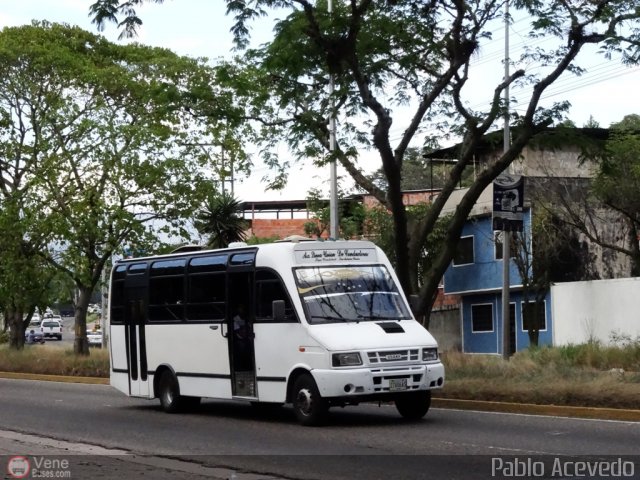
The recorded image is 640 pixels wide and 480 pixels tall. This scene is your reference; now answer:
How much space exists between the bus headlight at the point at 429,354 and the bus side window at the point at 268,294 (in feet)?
7.11

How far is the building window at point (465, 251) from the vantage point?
4575 centimetres

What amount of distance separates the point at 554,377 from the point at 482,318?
26893mm

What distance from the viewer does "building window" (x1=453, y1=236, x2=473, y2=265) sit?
4575cm

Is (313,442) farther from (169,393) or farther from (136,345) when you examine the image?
(136,345)

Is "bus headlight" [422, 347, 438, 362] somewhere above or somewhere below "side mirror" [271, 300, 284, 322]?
below

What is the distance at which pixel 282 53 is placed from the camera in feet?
70.8

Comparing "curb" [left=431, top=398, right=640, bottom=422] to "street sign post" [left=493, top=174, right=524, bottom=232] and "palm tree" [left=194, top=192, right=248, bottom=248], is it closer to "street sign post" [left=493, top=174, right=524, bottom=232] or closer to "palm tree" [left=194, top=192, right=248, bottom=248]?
→ "street sign post" [left=493, top=174, right=524, bottom=232]

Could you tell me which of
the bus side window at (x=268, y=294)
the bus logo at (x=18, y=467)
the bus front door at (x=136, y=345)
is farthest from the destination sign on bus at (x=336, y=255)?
the bus logo at (x=18, y=467)

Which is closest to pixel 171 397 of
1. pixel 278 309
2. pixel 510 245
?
pixel 278 309

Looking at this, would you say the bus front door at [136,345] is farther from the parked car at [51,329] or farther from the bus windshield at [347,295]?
the parked car at [51,329]

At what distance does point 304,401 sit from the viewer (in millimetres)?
16312

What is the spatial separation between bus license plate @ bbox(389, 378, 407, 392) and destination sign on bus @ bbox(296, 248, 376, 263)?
2.45 metres

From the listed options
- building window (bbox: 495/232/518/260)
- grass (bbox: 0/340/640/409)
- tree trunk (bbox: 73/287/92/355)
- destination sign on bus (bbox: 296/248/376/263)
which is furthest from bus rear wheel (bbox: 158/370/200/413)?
building window (bbox: 495/232/518/260)

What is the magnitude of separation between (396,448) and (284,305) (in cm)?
431
